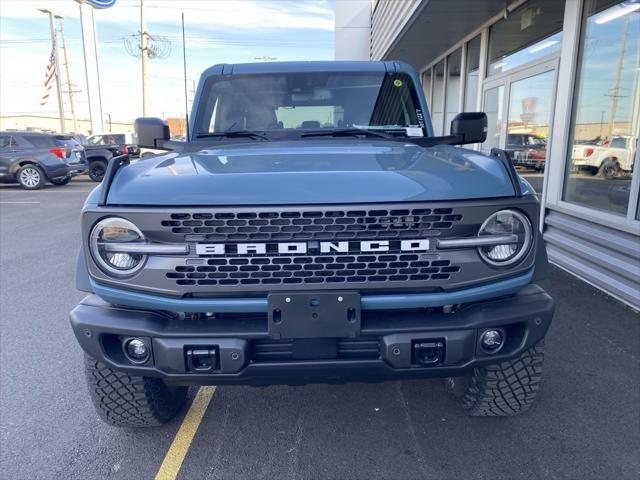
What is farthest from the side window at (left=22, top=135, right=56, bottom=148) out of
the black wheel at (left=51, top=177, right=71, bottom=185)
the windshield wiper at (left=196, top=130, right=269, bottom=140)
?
the windshield wiper at (left=196, top=130, right=269, bottom=140)

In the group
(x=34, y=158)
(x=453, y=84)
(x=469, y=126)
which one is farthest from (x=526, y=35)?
(x=34, y=158)

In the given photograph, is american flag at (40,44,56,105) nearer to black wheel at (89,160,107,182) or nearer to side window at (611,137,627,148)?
black wheel at (89,160,107,182)

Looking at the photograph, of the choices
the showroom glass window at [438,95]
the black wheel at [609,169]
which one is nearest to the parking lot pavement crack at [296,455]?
the black wheel at [609,169]

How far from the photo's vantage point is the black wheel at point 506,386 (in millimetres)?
2477

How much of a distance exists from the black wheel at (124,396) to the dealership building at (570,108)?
416 centimetres

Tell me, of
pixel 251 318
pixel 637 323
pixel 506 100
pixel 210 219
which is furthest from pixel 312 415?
pixel 506 100

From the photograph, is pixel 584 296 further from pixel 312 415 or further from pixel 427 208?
pixel 427 208

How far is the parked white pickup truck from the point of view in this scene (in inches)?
189

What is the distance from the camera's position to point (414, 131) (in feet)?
11.1

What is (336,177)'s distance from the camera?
204 cm

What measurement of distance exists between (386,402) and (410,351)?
1135mm

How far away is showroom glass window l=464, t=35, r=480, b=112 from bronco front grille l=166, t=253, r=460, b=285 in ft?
28.6

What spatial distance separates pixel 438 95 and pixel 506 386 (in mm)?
12229

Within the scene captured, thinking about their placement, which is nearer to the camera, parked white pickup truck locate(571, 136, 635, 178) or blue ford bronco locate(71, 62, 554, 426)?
blue ford bronco locate(71, 62, 554, 426)
